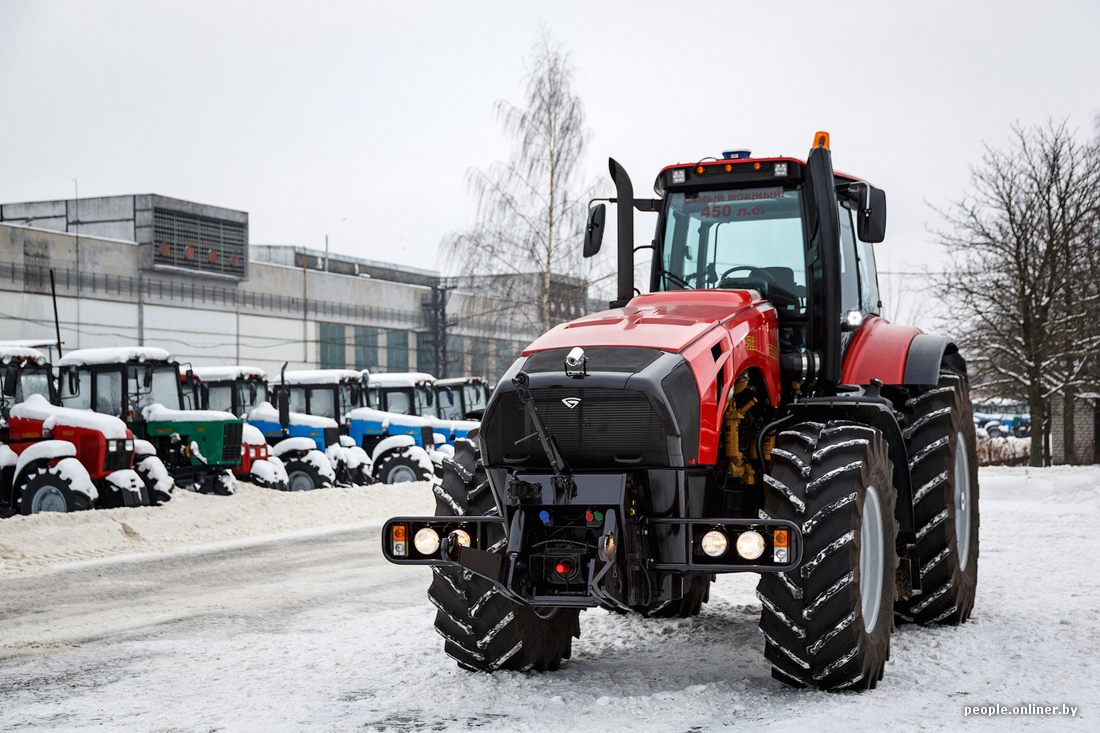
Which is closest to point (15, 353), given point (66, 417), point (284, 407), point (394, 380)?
point (66, 417)

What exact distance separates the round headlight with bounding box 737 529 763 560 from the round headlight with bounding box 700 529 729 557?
0.06 m

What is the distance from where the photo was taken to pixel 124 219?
44094 millimetres

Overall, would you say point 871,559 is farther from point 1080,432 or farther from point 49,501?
point 1080,432

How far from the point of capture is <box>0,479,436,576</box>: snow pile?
1234 cm

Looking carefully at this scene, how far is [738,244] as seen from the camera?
21.0 feet

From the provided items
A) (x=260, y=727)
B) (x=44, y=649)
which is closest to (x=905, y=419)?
(x=260, y=727)

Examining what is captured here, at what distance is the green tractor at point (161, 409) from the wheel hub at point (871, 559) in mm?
14807

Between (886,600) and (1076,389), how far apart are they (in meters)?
21.6

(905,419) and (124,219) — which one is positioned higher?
(124,219)

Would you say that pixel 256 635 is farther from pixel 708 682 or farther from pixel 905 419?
pixel 905 419

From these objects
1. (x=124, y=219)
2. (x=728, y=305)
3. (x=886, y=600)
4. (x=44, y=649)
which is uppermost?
(x=124, y=219)

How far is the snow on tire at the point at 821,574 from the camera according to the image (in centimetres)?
471

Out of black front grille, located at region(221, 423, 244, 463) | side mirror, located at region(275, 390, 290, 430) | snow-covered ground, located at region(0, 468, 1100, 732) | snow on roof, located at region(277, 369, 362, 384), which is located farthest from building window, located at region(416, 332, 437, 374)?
snow-covered ground, located at region(0, 468, 1100, 732)

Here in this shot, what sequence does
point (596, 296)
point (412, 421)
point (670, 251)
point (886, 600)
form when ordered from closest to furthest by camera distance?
point (886, 600), point (670, 251), point (412, 421), point (596, 296)
